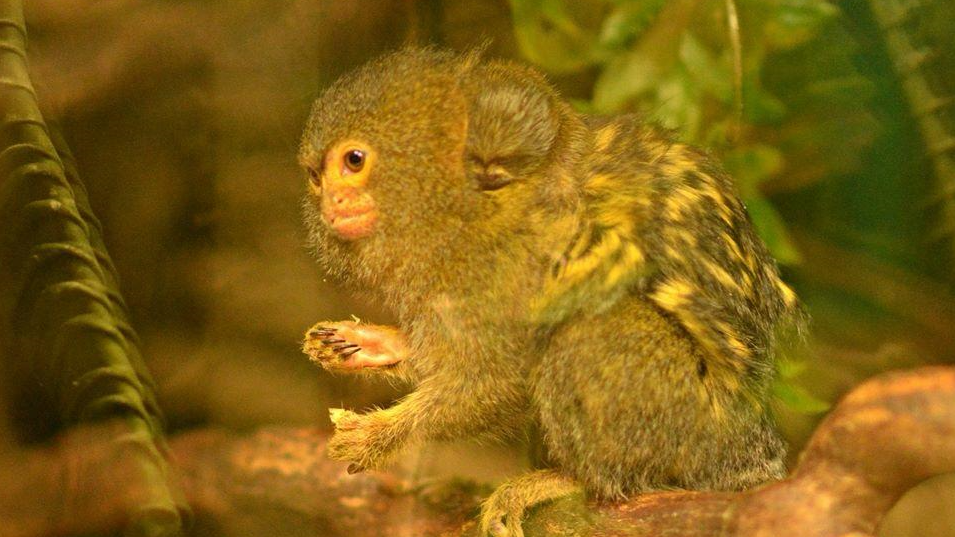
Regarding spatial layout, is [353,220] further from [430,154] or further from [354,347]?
[354,347]

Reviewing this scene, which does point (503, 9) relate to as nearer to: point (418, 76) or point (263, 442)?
point (418, 76)

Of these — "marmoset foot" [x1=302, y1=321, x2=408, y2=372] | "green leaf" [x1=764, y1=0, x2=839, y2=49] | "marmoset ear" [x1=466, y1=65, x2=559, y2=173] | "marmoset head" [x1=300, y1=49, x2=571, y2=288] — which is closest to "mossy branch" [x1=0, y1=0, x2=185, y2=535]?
"marmoset foot" [x1=302, y1=321, x2=408, y2=372]

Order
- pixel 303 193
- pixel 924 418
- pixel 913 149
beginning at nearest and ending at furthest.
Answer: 1. pixel 924 418
2. pixel 303 193
3. pixel 913 149

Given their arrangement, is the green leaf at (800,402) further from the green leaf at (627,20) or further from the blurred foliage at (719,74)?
the green leaf at (627,20)

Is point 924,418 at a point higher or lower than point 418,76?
lower

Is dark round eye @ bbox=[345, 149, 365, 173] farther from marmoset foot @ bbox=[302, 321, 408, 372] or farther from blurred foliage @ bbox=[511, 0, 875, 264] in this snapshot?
blurred foliage @ bbox=[511, 0, 875, 264]

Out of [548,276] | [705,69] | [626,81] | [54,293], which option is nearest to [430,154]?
[548,276]

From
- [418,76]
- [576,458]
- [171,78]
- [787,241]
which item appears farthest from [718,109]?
[171,78]
